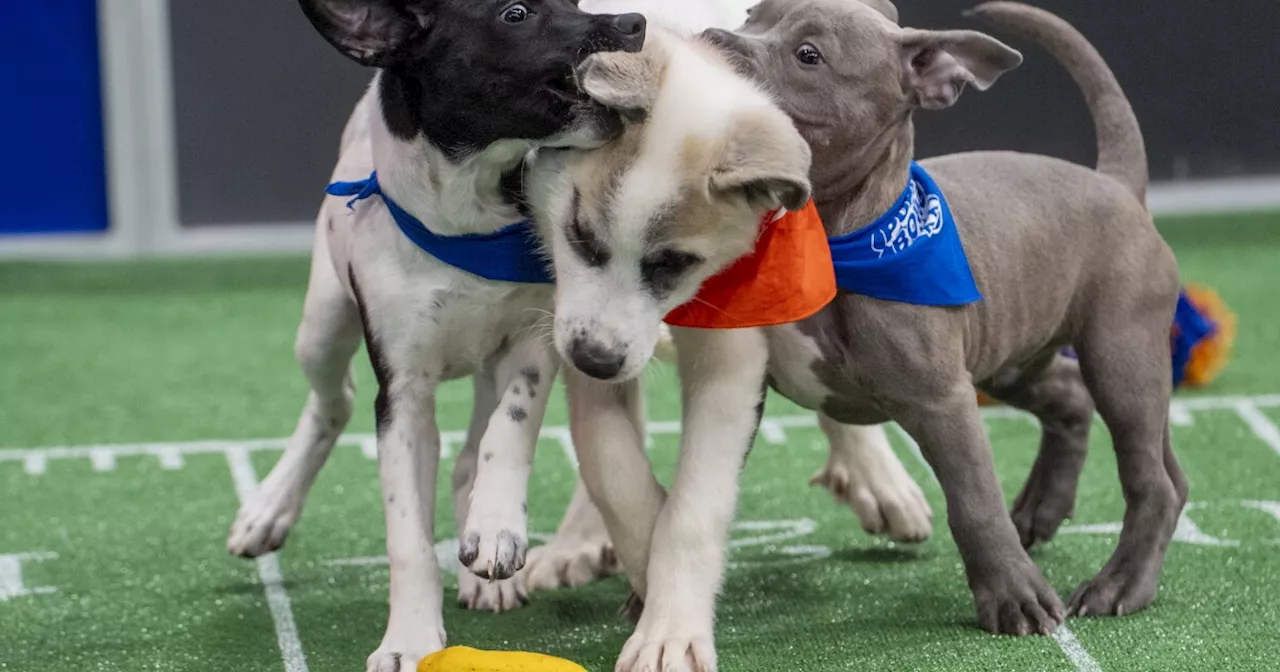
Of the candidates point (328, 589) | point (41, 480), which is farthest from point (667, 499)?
point (41, 480)

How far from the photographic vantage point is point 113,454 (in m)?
5.48

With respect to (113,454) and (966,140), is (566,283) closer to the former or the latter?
(113,454)

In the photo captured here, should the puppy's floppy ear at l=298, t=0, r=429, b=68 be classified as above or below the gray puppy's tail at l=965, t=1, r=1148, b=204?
above

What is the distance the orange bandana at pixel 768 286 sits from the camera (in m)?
3.38

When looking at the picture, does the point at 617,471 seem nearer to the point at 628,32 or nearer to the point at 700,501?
the point at 700,501

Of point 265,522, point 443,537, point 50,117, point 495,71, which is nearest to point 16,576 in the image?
point 265,522

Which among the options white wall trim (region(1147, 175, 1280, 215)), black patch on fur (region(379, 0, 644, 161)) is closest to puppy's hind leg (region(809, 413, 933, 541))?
black patch on fur (region(379, 0, 644, 161))

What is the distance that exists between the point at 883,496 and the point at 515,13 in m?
1.73

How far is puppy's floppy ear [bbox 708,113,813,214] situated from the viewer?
307 centimetres

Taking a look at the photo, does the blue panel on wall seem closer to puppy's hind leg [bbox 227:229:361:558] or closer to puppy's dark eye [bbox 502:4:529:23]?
puppy's hind leg [bbox 227:229:361:558]

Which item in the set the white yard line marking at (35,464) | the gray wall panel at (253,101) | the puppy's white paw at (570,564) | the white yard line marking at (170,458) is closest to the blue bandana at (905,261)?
the puppy's white paw at (570,564)

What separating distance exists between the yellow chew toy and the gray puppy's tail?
1.86 meters

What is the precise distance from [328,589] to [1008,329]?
1693 millimetres

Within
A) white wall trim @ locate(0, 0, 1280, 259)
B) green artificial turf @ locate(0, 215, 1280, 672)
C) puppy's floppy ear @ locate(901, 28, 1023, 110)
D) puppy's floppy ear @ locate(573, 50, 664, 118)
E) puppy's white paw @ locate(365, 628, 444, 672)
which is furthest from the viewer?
white wall trim @ locate(0, 0, 1280, 259)
